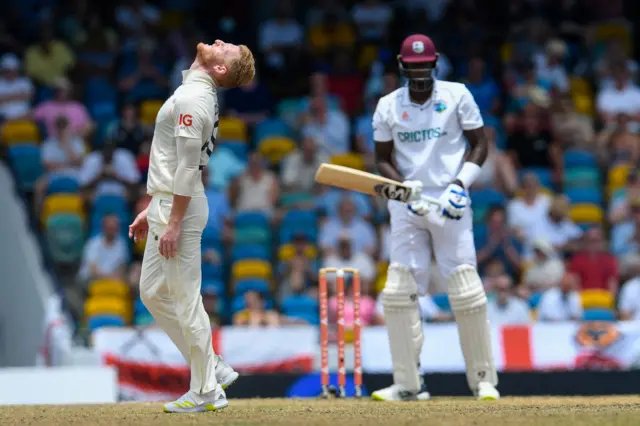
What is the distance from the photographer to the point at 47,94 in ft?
49.4

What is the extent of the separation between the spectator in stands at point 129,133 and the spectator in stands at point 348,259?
9.11ft

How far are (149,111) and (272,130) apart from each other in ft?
4.79

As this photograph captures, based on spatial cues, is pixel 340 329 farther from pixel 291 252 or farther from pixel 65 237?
pixel 65 237

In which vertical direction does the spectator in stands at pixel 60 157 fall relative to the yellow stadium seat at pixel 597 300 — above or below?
Answer: above

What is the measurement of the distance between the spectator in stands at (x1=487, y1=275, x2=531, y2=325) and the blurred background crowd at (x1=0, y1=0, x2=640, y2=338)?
2cm

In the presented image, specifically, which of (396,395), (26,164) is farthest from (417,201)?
(26,164)

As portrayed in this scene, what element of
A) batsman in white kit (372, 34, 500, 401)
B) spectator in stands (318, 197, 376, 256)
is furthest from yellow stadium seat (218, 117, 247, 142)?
batsman in white kit (372, 34, 500, 401)

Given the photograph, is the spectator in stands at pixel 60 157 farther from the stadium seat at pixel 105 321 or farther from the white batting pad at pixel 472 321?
the white batting pad at pixel 472 321

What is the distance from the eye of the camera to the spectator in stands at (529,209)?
13375mm

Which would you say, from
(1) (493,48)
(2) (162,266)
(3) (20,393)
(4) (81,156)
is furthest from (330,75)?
(2) (162,266)

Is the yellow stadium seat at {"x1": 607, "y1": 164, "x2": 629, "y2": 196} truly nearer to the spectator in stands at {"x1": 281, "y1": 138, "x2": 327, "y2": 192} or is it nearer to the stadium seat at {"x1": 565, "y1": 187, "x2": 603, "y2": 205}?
the stadium seat at {"x1": 565, "y1": 187, "x2": 603, "y2": 205}

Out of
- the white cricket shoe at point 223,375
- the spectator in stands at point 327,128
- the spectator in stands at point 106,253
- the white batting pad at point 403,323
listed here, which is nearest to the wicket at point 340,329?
the white batting pad at point 403,323

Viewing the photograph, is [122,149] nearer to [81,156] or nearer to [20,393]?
[81,156]

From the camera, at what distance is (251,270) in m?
12.8
